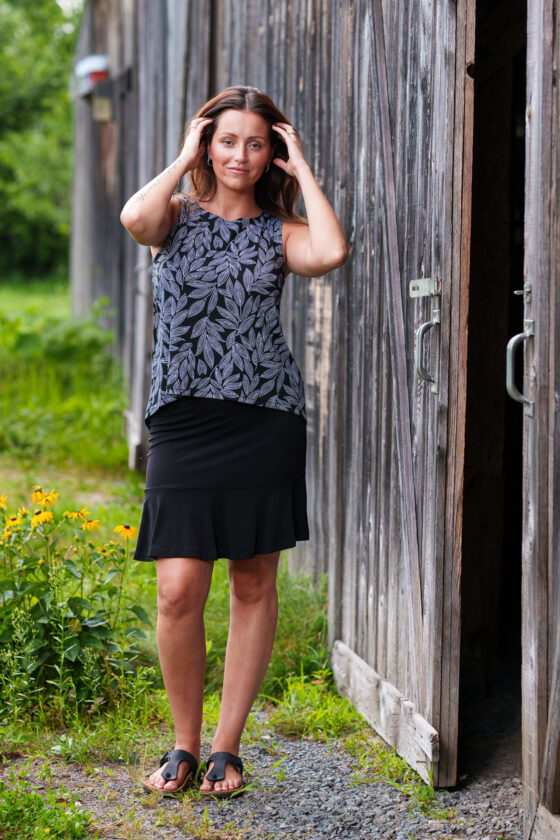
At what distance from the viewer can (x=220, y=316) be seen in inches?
122

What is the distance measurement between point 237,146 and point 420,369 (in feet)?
2.94

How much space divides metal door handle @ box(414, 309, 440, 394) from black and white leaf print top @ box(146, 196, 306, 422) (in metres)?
0.39

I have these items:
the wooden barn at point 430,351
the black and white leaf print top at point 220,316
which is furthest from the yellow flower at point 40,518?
the wooden barn at point 430,351

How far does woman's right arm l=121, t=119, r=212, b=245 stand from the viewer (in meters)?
3.05

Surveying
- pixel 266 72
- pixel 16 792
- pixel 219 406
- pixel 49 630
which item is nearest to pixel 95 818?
pixel 16 792

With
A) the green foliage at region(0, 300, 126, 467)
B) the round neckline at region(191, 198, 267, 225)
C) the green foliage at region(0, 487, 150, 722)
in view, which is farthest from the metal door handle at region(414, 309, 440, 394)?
the green foliage at region(0, 300, 126, 467)

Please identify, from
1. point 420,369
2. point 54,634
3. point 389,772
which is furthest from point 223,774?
point 420,369

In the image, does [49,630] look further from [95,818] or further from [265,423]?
[265,423]

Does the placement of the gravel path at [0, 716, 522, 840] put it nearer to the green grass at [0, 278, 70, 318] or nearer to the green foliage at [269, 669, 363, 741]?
the green foliage at [269, 669, 363, 741]

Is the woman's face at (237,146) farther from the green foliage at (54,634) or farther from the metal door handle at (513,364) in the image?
the green foliage at (54,634)

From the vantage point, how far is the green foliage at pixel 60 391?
25.7 feet

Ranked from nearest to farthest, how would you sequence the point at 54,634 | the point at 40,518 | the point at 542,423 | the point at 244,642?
the point at 542,423 → the point at 244,642 → the point at 40,518 → the point at 54,634

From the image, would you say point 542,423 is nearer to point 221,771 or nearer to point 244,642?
point 244,642

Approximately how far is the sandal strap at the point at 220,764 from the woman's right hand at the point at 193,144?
184 centimetres
